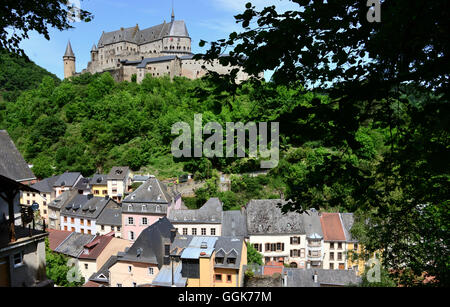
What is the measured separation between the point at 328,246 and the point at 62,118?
45960 mm

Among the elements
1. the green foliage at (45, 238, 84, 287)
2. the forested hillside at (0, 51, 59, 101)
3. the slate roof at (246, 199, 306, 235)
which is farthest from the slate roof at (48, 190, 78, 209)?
the forested hillside at (0, 51, 59, 101)

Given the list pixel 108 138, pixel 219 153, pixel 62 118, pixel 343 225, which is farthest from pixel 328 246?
pixel 62 118

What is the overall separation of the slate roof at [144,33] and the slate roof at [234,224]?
1917 inches

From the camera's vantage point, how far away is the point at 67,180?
3644cm

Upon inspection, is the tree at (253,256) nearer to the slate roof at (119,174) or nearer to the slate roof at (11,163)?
the slate roof at (11,163)

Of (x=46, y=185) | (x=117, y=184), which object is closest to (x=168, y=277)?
(x=117, y=184)

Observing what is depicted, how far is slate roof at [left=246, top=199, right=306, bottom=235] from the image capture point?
2447cm

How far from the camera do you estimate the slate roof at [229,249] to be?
17938 mm

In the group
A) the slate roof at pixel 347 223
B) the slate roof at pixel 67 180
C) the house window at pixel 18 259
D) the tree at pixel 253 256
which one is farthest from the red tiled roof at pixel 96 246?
the slate roof at pixel 347 223

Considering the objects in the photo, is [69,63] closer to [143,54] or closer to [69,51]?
[69,51]

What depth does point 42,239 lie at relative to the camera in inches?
277

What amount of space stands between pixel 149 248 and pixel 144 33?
5876 centimetres
